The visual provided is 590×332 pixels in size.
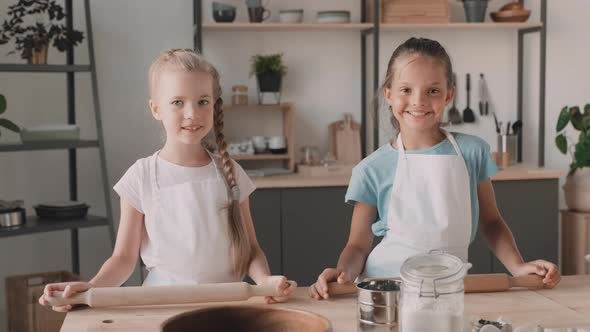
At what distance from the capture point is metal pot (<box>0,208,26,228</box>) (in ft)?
11.4

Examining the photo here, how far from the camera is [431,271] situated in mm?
1241

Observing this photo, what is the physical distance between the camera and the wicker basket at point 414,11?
13.7ft

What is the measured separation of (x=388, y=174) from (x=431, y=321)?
80cm

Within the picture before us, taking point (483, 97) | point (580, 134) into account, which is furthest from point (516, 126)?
point (580, 134)

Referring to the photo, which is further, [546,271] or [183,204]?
[183,204]

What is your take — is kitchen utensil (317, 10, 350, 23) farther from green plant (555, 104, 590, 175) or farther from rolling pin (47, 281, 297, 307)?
rolling pin (47, 281, 297, 307)

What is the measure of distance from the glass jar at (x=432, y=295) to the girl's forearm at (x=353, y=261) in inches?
27.1

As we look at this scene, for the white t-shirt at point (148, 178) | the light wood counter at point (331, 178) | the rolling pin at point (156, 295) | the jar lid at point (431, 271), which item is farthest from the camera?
the light wood counter at point (331, 178)

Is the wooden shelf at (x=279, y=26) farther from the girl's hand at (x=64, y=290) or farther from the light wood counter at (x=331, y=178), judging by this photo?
the girl's hand at (x=64, y=290)

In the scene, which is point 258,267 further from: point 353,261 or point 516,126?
point 516,126

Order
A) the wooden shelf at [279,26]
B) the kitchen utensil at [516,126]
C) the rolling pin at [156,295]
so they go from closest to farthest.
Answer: the rolling pin at [156,295] < the wooden shelf at [279,26] < the kitchen utensil at [516,126]

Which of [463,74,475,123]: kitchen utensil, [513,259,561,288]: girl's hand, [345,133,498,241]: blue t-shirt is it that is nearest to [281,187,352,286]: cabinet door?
[463,74,475,123]: kitchen utensil

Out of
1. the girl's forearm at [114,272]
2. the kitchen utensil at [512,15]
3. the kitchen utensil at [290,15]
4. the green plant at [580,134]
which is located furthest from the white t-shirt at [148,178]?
the kitchen utensil at [512,15]

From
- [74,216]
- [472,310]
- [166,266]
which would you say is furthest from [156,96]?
[74,216]
